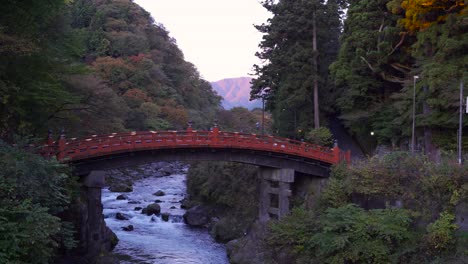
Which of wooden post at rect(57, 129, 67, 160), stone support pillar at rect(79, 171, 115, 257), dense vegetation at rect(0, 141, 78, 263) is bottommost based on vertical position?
stone support pillar at rect(79, 171, 115, 257)

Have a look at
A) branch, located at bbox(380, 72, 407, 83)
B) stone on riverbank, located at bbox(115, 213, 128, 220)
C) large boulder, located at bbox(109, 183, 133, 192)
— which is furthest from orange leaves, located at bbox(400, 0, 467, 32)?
large boulder, located at bbox(109, 183, 133, 192)

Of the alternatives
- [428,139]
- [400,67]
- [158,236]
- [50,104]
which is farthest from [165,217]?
[400,67]

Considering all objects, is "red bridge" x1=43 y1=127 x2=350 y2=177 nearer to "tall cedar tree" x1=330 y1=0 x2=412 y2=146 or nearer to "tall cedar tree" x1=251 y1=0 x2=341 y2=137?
"tall cedar tree" x1=330 y1=0 x2=412 y2=146

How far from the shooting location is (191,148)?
27984mm

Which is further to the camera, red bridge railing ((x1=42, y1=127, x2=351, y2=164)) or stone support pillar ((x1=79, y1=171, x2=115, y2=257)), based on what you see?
stone support pillar ((x1=79, y1=171, x2=115, y2=257))

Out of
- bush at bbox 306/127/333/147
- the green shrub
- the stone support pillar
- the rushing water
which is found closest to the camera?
the green shrub

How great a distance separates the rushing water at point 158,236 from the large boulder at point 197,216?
1.86ft

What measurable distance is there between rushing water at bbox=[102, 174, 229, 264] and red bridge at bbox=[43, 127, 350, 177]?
5.57 meters

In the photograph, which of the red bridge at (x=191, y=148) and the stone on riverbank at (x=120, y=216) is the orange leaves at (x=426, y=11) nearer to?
the red bridge at (x=191, y=148)

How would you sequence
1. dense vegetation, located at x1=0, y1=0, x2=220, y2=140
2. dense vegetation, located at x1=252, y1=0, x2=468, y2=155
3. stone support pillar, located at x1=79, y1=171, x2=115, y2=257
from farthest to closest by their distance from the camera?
dense vegetation, located at x1=252, y1=0, x2=468, y2=155
stone support pillar, located at x1=79, y1=171, x2=115, y2=257
dense vegetation, located at x1=0, y1=0, x2=220, y2=140

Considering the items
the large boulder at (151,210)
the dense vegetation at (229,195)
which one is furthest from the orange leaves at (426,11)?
the large boulder at (151,210)

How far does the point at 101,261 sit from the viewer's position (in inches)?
965

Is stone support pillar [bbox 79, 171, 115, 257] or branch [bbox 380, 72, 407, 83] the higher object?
branch [bbox 380, 72, 407, 83]

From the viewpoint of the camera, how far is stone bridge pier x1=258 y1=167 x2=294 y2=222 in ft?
97.6
